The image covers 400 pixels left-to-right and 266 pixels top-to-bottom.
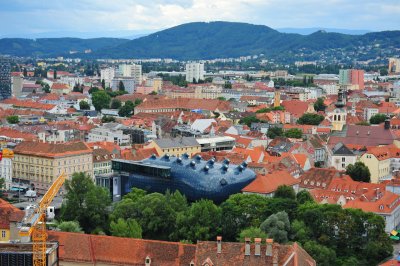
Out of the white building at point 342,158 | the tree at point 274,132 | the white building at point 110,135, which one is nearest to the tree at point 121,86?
the white building at point 110,135

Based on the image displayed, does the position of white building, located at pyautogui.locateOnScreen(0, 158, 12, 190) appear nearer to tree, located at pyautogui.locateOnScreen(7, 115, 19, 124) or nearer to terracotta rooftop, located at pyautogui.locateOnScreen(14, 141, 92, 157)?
terracotta rooftop, located at pyautogui.locateOnScreen(14, 141, 92, 157)

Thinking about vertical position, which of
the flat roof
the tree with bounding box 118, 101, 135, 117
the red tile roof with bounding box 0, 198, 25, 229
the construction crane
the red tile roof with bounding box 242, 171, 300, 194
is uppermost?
the construction crane

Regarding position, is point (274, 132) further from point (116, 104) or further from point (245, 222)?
point (245, 222)

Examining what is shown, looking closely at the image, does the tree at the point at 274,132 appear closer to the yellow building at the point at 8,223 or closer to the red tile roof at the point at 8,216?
the red tile roof at the point at 8,216

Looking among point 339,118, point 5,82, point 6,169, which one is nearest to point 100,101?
point 5,82

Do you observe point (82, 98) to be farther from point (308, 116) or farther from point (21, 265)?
point (21, 265)

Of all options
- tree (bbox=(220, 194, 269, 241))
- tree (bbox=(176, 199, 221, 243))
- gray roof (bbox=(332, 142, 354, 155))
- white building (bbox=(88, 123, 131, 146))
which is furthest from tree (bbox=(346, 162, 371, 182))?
white building (bbox=(88, 123, 131, 146))
